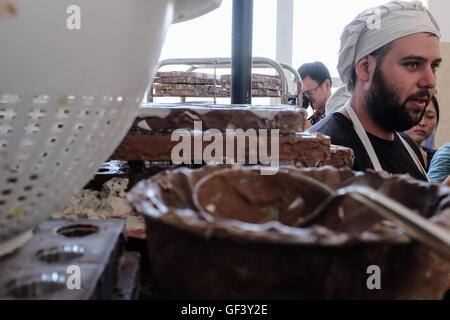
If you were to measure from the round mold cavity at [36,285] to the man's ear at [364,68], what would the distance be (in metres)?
1.24

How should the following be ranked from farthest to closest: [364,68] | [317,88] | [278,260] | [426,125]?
[317,88], [426,125], [364,68], [278,260]

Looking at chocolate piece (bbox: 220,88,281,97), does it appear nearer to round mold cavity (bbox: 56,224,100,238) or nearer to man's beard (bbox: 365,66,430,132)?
man's beard (bbox: 365,66,430,132)

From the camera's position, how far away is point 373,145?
1.28 metres

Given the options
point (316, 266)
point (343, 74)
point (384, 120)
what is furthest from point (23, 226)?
→ point (343, 74)

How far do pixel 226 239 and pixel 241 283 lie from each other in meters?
0.03

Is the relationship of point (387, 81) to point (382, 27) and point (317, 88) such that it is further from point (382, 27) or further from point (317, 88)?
point (317, 88)

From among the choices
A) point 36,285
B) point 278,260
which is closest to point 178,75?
point 36,285

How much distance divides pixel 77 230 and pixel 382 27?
3.87 feet

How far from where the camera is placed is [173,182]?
366 millimetres

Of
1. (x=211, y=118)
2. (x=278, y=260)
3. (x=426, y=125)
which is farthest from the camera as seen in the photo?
(x=426, y=125)

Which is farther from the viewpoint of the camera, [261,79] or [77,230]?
[261,79]

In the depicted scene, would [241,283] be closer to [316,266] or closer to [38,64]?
[316,266]

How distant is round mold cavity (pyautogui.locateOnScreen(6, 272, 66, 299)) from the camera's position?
335 mm

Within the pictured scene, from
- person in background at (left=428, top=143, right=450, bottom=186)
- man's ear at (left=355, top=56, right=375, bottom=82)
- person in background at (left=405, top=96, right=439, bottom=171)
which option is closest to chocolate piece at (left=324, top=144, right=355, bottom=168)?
man's ear at (left=355, top=56, right=375, bottom=82)
